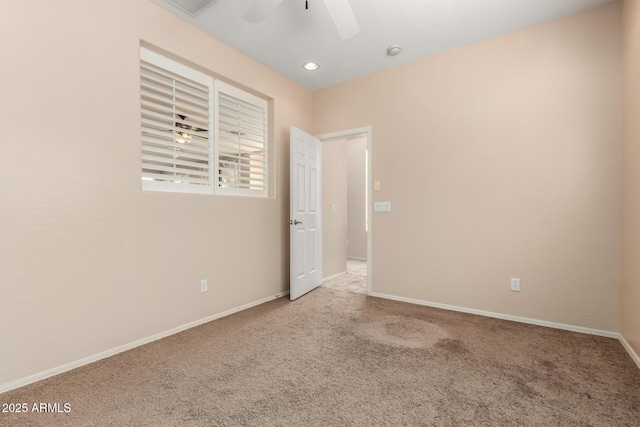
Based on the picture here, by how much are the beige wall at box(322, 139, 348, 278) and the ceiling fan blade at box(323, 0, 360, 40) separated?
238 centimetres

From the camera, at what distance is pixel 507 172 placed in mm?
2941

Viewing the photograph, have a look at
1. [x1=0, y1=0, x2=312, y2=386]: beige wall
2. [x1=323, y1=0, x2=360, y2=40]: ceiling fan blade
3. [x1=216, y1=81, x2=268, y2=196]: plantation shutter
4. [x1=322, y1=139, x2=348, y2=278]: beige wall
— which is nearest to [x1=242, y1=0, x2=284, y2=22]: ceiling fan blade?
[x1=323, y1=0, x2=360, y2=40]: ceiling fan blade

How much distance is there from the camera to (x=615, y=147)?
98.0 inches

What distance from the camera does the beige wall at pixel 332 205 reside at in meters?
4.56

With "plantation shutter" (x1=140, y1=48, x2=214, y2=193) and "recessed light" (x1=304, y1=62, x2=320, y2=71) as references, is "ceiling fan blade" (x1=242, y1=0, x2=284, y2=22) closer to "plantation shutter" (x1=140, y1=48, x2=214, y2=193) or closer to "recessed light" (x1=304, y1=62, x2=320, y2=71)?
"plantation shutter" (x1=140, y1=48, x2=214, y2=193)

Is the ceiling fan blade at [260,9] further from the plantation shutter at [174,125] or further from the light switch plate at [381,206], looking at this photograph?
the light switch plate at [381,206]

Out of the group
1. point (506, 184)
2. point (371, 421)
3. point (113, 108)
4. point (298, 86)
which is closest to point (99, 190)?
point (113, 108)

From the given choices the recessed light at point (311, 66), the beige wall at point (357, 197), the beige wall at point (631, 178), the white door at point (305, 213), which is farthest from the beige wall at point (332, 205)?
the beige wall at point (631, 178)

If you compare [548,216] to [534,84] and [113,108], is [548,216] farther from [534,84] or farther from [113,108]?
[113,108]

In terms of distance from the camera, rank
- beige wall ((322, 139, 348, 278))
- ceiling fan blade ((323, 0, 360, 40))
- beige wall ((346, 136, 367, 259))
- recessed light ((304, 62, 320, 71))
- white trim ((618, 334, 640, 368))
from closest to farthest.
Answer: ceiling fan blade ((323, 0, 360, 40)), white trim ((618, 334, 640, 368)), recessed light ((304, 62, 320, 71)), beige wall ((322, 139, 348, 278)), beige wall ((346, 136, 367, 259))

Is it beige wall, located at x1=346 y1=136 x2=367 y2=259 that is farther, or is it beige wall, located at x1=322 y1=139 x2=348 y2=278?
beige wall, located at x1=346 y1=136 x2=367 y2=259

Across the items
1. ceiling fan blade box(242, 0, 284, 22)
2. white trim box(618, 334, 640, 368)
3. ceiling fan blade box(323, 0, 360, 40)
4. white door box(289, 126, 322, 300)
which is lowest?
white trim box(618, 334, 640, 368)

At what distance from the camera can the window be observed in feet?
8.39

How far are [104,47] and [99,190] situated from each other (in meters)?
1.05
